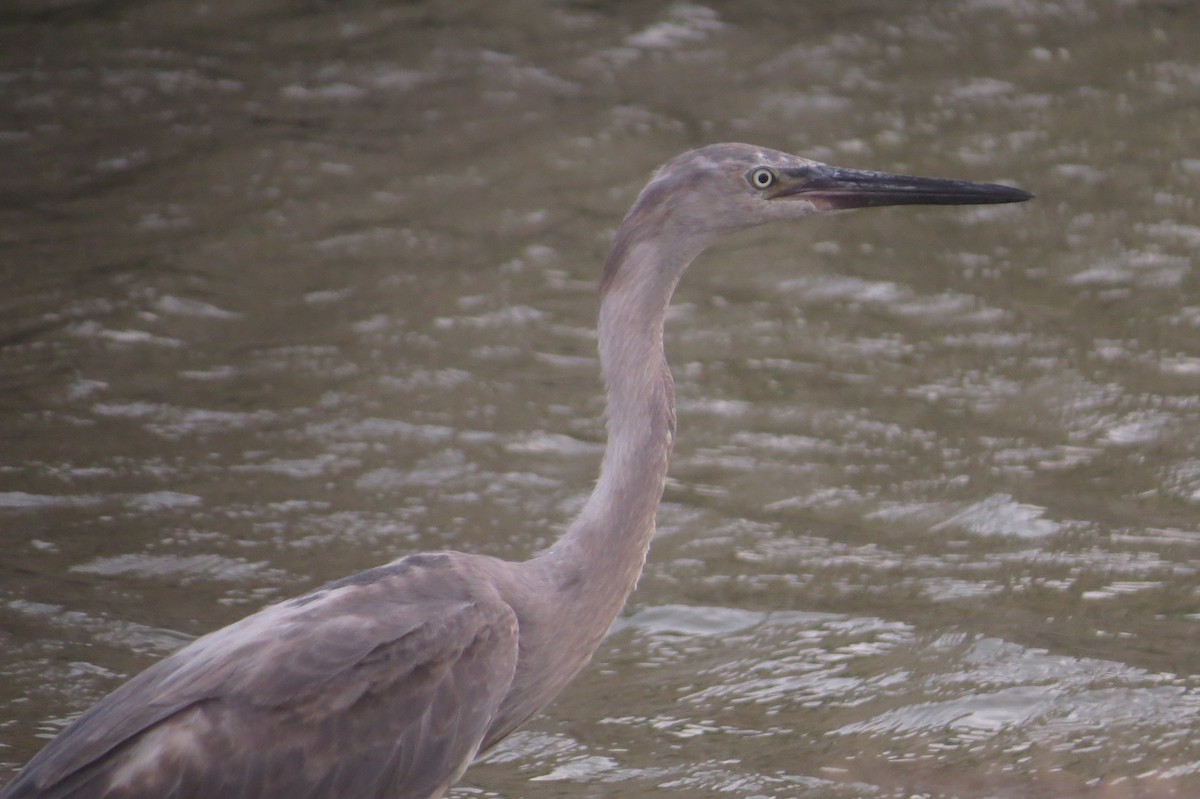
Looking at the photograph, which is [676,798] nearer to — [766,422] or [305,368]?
[766,422]

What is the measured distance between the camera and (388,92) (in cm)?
1009

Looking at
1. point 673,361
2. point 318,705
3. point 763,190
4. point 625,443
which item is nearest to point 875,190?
point 763,190

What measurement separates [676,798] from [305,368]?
3.10 meters

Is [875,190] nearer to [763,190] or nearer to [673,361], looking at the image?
[763,190]

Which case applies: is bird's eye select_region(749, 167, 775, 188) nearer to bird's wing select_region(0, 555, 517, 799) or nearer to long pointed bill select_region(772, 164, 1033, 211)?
long pointed bill select_region(772, 164, 1033, 211)

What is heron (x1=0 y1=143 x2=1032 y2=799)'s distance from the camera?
3.83 meters

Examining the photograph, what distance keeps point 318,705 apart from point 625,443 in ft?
3.32

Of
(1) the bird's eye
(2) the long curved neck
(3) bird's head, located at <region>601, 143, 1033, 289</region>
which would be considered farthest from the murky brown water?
(1) the bird's eye

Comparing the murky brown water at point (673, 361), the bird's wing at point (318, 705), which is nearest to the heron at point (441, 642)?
the bird's wing at point (318, 705)

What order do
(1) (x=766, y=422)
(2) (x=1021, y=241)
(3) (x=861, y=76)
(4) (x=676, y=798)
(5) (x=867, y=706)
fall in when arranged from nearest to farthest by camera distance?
(4) (x=676, y=798) < (5) (x=867, y=706) < (1) (x=766, y=422) < (2) (x=1021, y=241) < (3) (x=861, y=76)

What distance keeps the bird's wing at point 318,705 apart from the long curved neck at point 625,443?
27 centimetres

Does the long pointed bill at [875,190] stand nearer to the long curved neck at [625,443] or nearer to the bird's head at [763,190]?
the bird's head at [763,190]

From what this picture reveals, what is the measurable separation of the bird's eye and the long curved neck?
0.83 feet

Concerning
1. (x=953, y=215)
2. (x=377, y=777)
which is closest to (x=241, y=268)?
(x=953, y=215)
